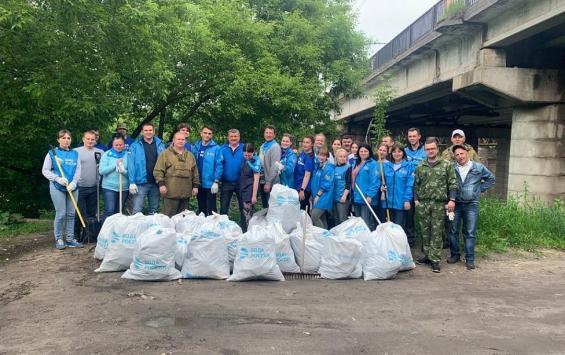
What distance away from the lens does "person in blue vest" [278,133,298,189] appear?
7141 millimetres

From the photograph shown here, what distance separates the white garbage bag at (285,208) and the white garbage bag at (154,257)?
1.52m

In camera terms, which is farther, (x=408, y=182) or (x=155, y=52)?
(x=155, y=52)

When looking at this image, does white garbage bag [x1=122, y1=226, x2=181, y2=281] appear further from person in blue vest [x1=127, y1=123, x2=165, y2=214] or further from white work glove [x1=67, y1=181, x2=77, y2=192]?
white work glove [x1=67, y1=181, x2=77, y2=192]

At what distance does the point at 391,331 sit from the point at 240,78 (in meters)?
6.49

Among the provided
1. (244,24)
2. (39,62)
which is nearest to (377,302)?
(39,62)

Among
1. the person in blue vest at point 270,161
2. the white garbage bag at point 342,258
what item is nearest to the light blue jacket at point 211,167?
the person in blue vest at point 270,161

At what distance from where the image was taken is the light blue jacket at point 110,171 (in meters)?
6.63

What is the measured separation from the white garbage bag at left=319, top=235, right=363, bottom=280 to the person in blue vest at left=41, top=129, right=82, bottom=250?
11.4 ft

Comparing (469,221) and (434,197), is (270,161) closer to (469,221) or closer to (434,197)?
(434,197)

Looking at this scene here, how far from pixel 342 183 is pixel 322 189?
29 centimetres

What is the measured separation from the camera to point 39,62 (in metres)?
6.96

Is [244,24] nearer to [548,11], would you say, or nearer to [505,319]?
[548,11]

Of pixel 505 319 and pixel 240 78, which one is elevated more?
pixel 240 78

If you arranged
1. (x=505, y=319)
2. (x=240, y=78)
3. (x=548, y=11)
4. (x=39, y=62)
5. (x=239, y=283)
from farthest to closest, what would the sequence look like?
(x=240, y=78), (x=548, y=11), (x=39, y=62), (x=239, y=283), (x=505, y=319)
